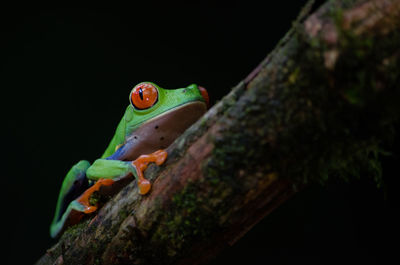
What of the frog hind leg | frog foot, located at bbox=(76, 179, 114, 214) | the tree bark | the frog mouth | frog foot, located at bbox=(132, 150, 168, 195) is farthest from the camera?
the frog hind leg

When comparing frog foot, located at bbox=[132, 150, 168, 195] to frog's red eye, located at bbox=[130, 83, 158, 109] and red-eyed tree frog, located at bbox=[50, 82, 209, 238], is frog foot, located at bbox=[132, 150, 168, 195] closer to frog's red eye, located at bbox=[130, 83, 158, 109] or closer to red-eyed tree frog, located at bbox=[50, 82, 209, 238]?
red-eyed tree frog, located at bbox=[50, 82, 209, 238]

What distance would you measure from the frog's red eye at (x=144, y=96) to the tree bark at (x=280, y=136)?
87 centimetres

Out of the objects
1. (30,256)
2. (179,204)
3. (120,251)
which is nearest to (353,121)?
(179,204)

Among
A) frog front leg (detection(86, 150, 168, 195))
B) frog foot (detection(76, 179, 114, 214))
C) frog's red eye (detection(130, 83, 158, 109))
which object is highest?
frog's red eye (detection(130, 83, 158, 109))

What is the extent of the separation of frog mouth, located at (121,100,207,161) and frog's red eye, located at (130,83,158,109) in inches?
5.1

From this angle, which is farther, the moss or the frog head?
the frog head

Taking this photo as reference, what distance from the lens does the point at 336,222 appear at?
383cm

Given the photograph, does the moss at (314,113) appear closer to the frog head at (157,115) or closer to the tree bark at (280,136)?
the tree bark at (280,136)

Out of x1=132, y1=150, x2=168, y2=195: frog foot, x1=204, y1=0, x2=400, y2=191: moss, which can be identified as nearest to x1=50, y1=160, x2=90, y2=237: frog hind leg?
x1=132, y1=150, x2=168, y2=195: frog foot

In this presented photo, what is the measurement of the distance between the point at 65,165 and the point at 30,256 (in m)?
1.26

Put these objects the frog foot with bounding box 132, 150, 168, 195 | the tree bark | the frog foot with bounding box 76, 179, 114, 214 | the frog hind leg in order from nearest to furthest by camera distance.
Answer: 1. the tree bark
2. the frog foot with bounding box 132, 150, 168, 195
3. the frog foot with bounding box 76, 179, 114, 214
4. the frog hind leg

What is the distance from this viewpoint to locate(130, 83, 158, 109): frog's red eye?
2246mm

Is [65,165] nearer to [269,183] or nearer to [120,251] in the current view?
[120,251]

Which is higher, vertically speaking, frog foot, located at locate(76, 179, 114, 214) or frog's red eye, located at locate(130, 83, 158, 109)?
frog's red eye, located at locate(130, 83, 158, 109)
